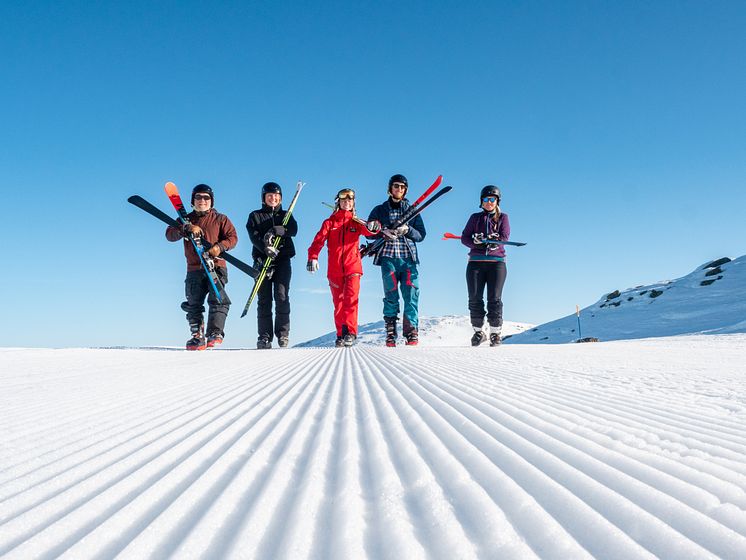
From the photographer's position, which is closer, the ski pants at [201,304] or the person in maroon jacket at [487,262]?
the ski pants at [201,304]

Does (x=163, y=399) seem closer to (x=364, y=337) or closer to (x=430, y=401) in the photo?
(x=430, y=401)

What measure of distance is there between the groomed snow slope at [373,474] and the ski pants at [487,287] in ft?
12.9

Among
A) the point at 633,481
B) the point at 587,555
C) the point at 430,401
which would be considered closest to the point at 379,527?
the point at 587,555

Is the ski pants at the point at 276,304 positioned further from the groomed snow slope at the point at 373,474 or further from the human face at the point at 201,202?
the groomed snow slope at the point at 373,474

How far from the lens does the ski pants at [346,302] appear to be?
5781mm

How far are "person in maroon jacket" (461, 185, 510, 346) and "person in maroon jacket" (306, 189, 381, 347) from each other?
1254 mm

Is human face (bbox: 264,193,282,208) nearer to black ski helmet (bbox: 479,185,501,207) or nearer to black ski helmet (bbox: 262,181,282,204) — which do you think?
black ski helmet (bbox: 262,181,282,204)

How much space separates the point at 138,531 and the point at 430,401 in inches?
43.8

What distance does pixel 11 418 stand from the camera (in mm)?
1479

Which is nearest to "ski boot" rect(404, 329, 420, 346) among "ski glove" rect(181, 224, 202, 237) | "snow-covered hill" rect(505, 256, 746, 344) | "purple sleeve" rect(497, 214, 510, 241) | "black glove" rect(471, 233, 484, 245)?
"black glove" rect(471, 233, 484, 245)

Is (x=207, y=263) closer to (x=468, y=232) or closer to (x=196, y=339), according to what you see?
(x=196, y=339)

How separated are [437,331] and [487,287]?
18727 mm

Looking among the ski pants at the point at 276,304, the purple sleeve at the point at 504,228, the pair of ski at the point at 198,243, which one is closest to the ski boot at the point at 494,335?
the purple sleeve at the point at 504,228

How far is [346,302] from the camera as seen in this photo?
19.1 ft
